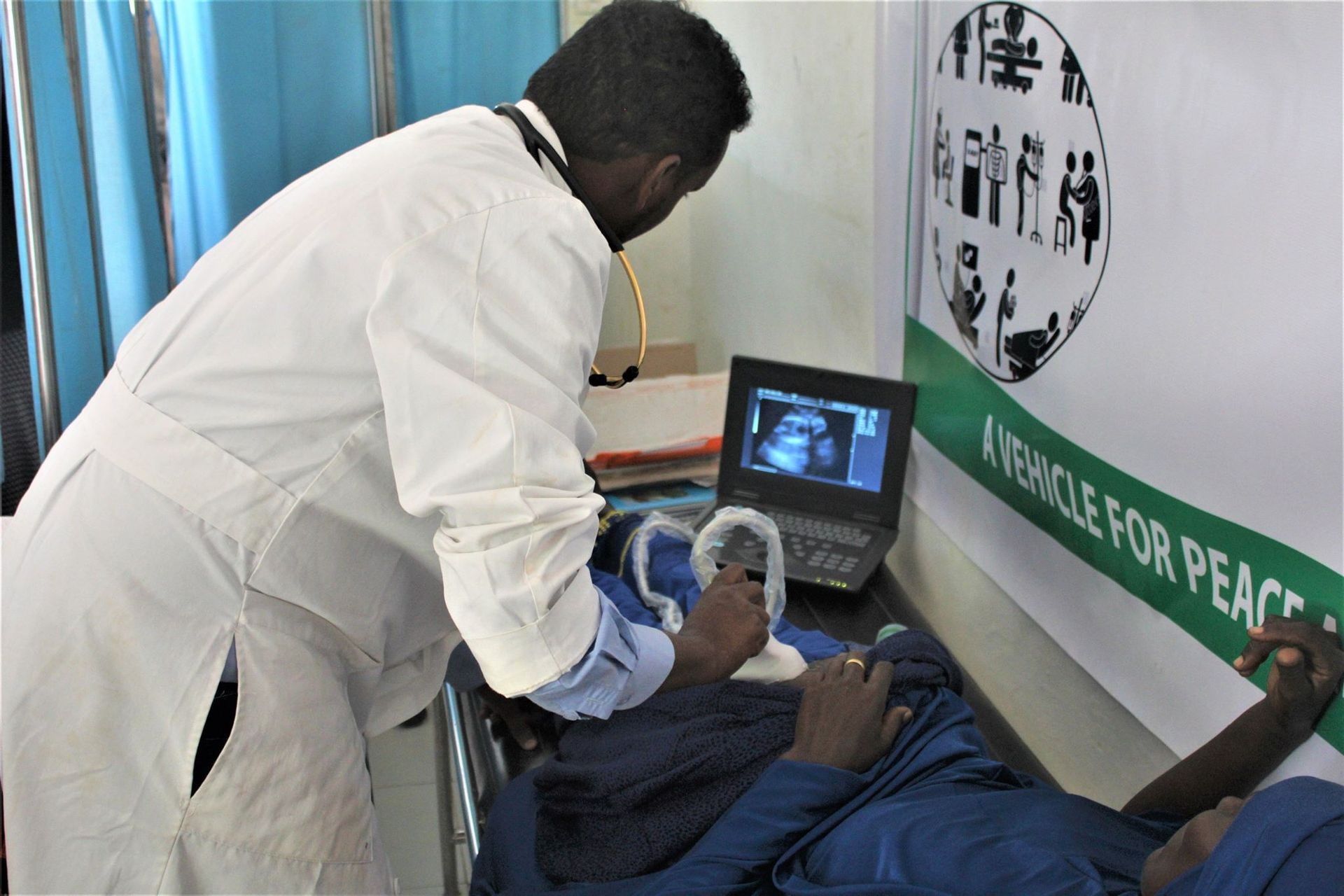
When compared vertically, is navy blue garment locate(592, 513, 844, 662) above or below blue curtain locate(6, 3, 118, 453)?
below

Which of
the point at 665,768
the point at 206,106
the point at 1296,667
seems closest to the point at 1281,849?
the point at 1296,667

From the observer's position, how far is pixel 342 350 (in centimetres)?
97

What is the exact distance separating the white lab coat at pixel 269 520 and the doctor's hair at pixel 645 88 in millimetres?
48

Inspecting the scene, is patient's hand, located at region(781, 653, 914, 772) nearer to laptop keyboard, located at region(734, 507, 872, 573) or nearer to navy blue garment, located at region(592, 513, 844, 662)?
navy blue garment, located at region(592, 513, 844, 662)

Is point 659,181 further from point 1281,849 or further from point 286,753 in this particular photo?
point 1281,849

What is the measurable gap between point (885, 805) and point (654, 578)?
2.19ft

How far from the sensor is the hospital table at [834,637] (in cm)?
144

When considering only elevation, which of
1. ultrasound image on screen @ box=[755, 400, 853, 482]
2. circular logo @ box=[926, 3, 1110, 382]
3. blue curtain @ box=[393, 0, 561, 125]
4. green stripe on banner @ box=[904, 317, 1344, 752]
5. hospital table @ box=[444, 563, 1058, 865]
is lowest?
hospital table @ box=[444, 563, 1058, 865]

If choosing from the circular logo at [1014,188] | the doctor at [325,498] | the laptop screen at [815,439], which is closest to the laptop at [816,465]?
the laptop screen at [815,439]

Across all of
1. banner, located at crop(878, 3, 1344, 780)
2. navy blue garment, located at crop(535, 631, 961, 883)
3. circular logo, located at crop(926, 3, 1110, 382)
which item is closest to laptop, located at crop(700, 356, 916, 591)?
banner, located at crop(878, 3, 1344, 780)

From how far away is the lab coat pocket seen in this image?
101 centimetres

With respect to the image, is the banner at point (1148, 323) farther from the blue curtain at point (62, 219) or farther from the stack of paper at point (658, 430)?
the blue curtain at point (62, 219)

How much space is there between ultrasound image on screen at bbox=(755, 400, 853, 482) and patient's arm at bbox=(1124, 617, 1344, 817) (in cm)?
82

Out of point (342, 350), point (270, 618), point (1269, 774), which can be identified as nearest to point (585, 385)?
point (342, 350)
